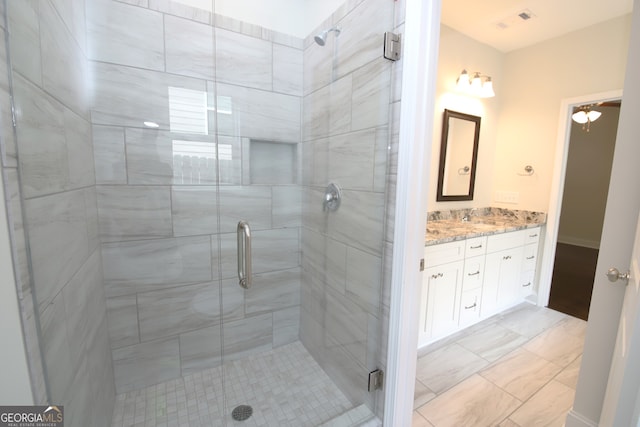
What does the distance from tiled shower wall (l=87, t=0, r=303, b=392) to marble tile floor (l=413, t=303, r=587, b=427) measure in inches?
47.3

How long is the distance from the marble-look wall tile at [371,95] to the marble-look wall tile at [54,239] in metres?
1.26

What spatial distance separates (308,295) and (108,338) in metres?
1.23

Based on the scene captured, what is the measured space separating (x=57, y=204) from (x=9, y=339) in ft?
1.57

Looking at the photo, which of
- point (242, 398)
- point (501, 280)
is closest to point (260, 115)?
point (242, 398)

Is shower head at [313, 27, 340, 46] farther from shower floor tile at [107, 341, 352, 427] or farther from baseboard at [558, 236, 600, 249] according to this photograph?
baseboard at [558, 236, 600, 249]

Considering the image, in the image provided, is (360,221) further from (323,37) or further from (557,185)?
(557,185)

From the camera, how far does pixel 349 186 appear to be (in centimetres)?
151

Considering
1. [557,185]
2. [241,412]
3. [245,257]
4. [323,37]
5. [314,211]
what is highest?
[323,37]

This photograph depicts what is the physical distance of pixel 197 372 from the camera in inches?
71.1

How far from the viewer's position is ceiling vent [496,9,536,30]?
227 cm

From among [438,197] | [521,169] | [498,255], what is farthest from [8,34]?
[521,169]

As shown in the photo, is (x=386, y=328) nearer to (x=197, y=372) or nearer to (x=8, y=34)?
(x=197, y=372)

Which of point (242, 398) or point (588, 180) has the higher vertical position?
point (588, 180)

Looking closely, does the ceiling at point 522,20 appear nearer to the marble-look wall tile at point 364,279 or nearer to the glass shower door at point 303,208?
the glass shower door at point 303,208
